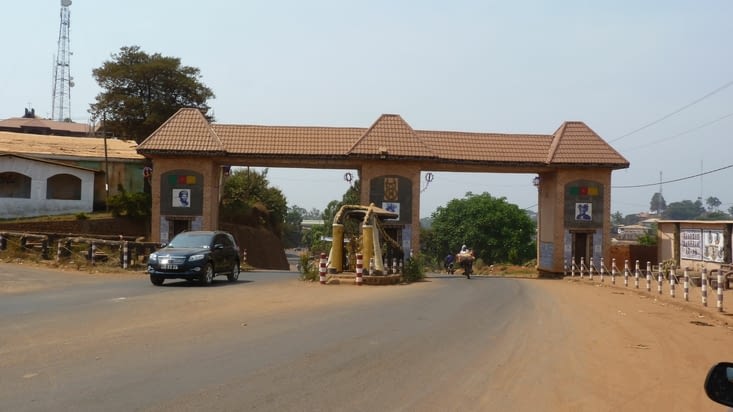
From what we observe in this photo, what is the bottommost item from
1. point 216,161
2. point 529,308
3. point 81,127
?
point 529,308

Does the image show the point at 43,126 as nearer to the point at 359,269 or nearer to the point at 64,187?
the point at 64,187

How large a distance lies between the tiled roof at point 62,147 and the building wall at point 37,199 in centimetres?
375

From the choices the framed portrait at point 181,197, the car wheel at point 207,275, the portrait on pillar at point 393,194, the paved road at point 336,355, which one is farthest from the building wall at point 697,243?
the framed portrait at point 181,197

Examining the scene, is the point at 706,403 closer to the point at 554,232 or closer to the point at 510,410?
the point at 510,410

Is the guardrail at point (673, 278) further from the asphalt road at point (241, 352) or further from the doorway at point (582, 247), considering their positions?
the asphalt road at point (241, 352)

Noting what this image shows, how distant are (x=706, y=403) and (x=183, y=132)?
36.1 meters

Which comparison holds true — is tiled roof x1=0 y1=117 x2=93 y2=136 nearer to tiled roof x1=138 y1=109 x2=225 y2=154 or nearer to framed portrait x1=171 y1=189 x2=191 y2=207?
tiled roof x1=138 y1=109 x2=225 y2=154

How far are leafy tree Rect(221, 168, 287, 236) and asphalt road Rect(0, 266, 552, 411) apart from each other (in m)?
37.1

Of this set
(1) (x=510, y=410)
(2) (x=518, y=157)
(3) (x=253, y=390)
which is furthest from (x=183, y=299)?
(2) (x=518, y=157)

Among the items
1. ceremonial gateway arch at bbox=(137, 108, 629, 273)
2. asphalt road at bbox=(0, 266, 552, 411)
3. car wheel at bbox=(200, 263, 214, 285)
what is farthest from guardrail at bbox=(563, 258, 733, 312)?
car wheel at bbox=(200, 263, 214, 285)

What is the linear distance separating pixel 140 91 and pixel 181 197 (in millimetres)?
23730

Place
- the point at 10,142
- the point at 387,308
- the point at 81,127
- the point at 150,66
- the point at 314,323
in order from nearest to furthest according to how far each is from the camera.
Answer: the point at 314,323
the point at 387,308
the point at 10,142
the point at 150,66
the point at 81,127

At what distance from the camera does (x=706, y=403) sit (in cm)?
761

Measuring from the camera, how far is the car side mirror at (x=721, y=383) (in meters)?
3.45
